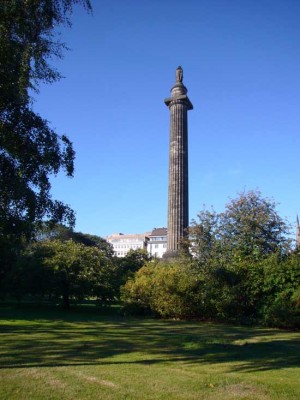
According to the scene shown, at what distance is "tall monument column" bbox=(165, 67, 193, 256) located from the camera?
2878cm

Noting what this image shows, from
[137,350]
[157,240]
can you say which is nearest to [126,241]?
[157,240]

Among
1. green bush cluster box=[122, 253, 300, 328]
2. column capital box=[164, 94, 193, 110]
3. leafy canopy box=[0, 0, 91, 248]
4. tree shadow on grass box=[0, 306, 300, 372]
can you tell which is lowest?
tree shadow on grass box=[0, 306, 300, 372]

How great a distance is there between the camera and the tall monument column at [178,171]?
28.8 m

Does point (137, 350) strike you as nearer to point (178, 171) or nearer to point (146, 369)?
point (146, 369)

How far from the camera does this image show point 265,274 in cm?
1897

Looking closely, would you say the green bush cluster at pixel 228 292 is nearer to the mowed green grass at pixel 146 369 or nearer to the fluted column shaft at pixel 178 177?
the fluted column shaft at pixel 178 177

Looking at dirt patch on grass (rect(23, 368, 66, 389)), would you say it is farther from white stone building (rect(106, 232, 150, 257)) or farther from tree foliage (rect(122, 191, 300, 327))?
white stone building (rect(106, 232, 150, 257))

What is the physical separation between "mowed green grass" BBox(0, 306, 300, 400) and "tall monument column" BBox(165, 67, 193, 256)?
1690 centimetres

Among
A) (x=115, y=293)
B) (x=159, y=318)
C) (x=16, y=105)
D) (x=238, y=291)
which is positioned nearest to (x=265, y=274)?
(x=238, y=291)

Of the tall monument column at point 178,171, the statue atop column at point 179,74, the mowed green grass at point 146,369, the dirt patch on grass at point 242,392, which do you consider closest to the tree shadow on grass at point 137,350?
the mowed green grass at point 146,369

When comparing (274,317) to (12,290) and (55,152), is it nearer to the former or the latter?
(55,152)

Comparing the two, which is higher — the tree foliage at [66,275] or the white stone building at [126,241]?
the white stone building at [126,241]

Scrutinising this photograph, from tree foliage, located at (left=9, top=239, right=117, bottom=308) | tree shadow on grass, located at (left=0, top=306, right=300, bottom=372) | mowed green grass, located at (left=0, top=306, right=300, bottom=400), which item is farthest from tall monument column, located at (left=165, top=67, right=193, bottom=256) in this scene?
mowed green grass, located at (left=0, top=306, right=300, bottom=400)

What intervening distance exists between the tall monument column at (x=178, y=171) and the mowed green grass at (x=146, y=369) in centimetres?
1690
